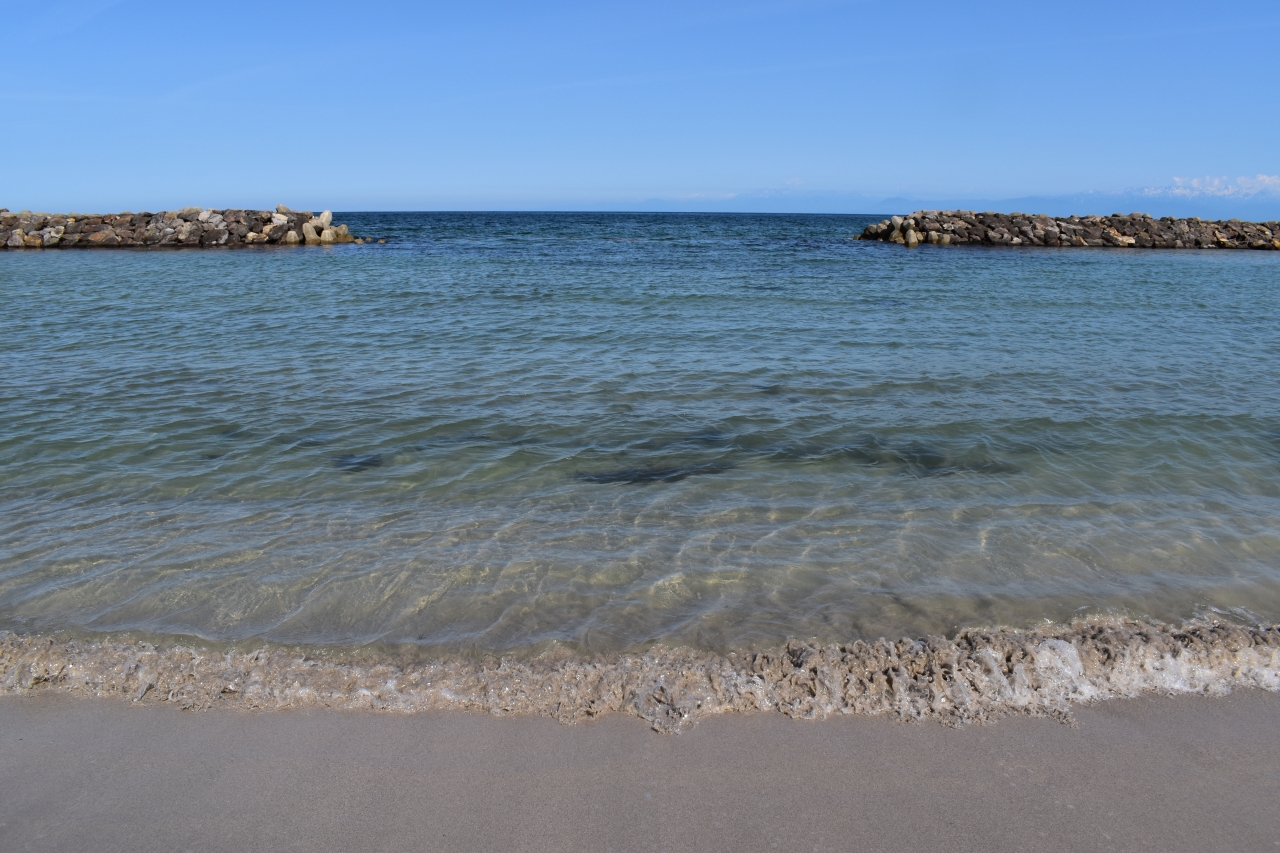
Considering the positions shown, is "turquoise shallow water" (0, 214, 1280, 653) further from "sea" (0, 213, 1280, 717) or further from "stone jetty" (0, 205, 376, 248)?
"stone jetty" (0, 205, 376, 248)

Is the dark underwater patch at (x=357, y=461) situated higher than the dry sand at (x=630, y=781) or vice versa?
the dark underwater patch at (x=357, y=461)

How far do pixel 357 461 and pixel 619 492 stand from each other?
101 inches

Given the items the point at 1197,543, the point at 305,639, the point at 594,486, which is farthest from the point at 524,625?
the point at 1197,543

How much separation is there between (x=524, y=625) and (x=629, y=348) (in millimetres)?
8355

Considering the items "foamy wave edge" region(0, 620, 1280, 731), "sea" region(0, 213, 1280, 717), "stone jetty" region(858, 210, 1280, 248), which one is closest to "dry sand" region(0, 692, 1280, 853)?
"foamy wave edge" region(0, 620, 1280, 731)

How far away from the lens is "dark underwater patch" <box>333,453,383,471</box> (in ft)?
22.7

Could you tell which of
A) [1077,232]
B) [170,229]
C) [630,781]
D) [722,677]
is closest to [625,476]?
[722,677]

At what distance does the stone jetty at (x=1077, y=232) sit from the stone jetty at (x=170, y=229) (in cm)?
3090

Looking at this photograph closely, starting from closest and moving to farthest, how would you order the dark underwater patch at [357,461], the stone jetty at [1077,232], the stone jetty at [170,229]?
the dark underwater patch at [357,461]
the stone jetty at [170,229]
the stone jetty at [1077,232]

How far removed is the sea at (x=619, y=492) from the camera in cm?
436

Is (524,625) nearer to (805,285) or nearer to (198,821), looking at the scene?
(198,821)

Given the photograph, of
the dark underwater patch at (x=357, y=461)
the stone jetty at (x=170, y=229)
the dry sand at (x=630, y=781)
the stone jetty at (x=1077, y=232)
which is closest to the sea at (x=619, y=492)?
the dark underwater patch at (x=357, y=461)

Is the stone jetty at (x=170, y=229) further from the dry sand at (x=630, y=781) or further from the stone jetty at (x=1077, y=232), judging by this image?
the dry sand at (x=630, y=781)

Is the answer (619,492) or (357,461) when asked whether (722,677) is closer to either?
(619,492)
